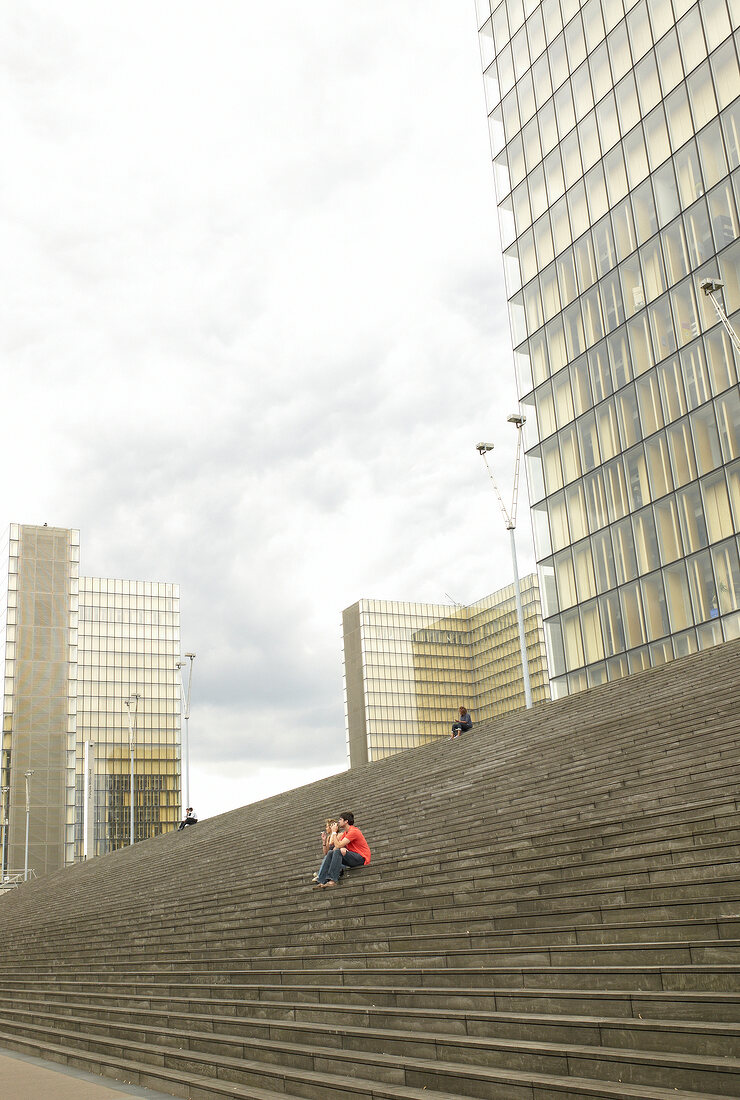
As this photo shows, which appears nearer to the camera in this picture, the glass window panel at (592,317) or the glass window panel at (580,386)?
the glass window panel at (592,317)

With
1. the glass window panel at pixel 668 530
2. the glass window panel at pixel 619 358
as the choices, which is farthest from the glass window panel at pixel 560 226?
the glass window panel at pixel 668 530

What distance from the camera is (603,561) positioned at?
3212cm

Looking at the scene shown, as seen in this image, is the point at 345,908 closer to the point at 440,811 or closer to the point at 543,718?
the point at 440,811

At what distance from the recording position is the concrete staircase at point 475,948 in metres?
6.31

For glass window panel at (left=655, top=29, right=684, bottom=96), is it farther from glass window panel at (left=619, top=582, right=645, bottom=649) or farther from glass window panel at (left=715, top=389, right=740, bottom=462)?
glass window panel at (left=619, top=582, right=645, bottom=649)

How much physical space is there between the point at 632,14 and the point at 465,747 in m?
25.7

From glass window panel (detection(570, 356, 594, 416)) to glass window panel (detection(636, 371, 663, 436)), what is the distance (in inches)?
100.0

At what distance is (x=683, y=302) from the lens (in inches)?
1156

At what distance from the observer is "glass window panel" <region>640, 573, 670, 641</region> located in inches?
1154

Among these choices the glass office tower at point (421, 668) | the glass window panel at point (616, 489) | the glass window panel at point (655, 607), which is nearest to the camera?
the glass window panel at point (655, 607)

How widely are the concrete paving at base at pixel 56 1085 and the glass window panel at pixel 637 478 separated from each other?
2390 centimetres

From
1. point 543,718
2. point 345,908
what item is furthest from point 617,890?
point 543,718

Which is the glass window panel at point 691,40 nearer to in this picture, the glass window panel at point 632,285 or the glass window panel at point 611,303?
the glass window panel at point 632,285

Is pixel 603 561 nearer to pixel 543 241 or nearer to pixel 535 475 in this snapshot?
pixel 535 475
